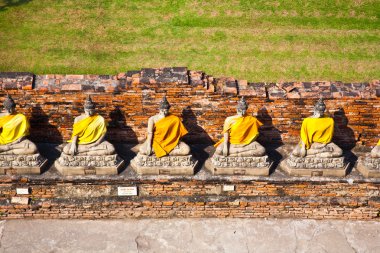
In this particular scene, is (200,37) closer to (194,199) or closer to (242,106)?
(242,106)

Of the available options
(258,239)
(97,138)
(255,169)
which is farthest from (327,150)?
(97,138)

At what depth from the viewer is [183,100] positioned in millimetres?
11977

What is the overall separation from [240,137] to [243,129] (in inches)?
7.2

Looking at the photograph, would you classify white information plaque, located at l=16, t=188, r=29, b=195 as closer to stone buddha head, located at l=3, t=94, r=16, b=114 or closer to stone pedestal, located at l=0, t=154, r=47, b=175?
stone pedestal, located at l=0, t=154, r=47, b=175

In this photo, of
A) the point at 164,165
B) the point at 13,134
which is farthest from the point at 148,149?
the point at 13,134

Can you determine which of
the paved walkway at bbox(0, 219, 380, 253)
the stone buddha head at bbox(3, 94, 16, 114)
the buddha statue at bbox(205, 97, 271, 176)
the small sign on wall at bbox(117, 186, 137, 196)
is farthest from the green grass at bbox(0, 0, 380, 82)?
the paved walkway at bbox(0, 219, 380, 253)

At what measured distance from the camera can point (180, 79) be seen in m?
11.8

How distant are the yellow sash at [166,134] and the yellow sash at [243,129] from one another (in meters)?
0.98

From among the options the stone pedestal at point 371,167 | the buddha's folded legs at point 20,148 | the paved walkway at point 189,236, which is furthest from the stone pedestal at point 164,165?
the stone pedestal at point 371,167

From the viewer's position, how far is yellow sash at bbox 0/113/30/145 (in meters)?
11.4

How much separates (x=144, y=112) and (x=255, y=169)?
2760mm

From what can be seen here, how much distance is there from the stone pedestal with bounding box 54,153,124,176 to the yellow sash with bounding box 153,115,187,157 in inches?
37.0

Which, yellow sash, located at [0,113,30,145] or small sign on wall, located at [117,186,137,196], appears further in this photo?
small sign on wall, located at [117,186,137,196]

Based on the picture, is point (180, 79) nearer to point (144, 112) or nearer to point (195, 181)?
point (144, 112)
